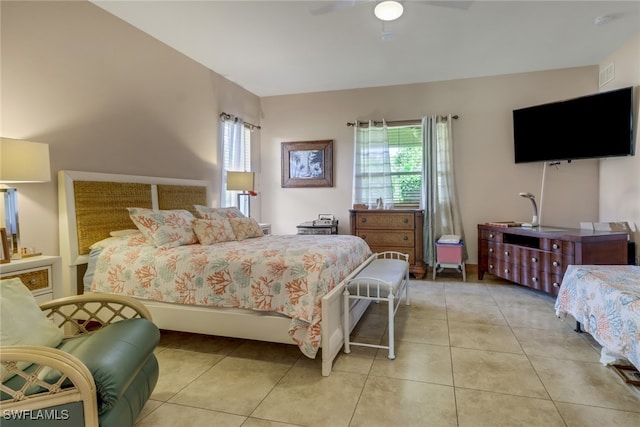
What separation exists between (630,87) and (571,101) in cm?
55

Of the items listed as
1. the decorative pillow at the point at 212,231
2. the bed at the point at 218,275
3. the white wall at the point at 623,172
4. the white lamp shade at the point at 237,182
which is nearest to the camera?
the bed at the point at 218,275

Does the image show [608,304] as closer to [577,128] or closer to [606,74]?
[577,128]

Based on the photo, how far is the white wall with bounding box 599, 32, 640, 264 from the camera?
3.57 meters

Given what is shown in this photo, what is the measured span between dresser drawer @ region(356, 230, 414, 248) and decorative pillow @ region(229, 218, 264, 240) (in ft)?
5.87

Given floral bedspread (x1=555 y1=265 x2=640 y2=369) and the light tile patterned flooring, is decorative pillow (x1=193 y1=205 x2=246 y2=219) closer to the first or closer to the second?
the light tile patterned flooring

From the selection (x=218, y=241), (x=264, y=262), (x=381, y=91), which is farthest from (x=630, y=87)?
(x=218, y=241)

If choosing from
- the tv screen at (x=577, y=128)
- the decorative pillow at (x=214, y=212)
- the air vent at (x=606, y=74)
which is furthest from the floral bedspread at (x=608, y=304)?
the decorative pillow at (x=214, y=212)

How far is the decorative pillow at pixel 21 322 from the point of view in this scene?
1.39 metres

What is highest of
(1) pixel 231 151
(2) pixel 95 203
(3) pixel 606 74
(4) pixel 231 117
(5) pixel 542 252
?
(3) pixel 606 74

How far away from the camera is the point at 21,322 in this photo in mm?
1471

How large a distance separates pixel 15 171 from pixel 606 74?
5.86 m

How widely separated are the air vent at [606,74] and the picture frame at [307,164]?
11.5ft

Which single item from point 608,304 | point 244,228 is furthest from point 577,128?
point 244,228

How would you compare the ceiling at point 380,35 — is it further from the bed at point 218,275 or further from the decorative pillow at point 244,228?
the decorative pillow at point 244,228
